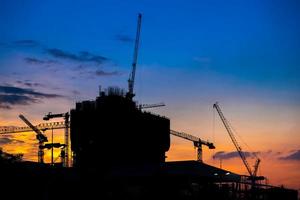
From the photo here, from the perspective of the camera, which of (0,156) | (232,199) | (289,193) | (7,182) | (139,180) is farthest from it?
(289,193)

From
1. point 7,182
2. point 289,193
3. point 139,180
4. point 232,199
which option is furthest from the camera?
point 289,193

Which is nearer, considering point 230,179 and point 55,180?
point 55,180

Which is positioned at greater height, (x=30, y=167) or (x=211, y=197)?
(x=30, y=167)

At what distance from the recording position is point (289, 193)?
15425 cm

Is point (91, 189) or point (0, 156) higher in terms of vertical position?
point (0, 156)

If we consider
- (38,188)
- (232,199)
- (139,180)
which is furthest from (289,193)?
(38,188)

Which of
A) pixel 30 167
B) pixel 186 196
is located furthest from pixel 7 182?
pixel 186 196

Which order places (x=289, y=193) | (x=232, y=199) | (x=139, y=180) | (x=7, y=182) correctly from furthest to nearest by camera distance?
1. (x=289, y=193)
2. (x=232, y=199)
3. (x=139, y=180)
4. (x=7, y=182)

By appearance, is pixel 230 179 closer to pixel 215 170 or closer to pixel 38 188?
pixel 215 170

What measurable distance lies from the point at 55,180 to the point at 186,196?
3064 centimetres

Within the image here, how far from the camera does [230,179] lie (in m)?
114

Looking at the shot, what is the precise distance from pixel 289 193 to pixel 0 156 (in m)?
94.3

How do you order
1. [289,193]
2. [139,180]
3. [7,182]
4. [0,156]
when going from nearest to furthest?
[7,182]
[0,156]
[139,180]
[289,193]

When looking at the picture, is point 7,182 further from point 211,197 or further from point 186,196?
point 211,197
